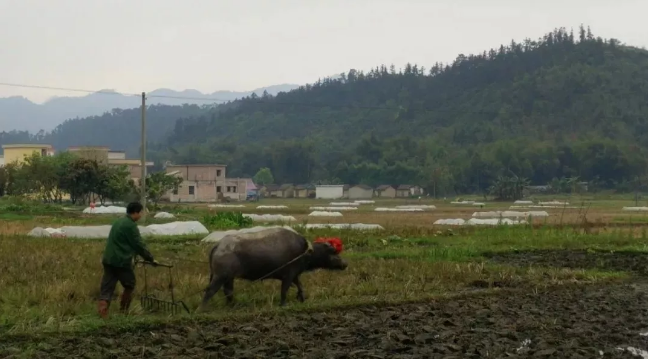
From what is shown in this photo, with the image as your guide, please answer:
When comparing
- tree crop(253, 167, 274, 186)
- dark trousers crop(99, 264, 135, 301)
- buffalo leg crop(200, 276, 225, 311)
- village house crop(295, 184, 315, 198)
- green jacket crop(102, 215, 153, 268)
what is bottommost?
village house crop(295, 184, 315, 198)

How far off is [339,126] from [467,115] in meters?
29.3

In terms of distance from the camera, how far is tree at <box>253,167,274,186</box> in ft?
402

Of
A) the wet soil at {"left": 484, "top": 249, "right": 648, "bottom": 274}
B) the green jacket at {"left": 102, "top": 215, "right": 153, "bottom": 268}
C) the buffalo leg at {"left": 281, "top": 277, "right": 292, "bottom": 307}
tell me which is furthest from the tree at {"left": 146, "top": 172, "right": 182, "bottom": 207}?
the green jacket at {"left": 102, "top": 215, "right": 153, "bottom": 268}

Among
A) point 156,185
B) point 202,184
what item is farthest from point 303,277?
point 202,184

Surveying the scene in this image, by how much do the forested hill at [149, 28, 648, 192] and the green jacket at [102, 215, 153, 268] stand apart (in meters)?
91.3

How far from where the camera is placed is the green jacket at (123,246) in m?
11.0

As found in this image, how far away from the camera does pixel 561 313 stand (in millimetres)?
12406

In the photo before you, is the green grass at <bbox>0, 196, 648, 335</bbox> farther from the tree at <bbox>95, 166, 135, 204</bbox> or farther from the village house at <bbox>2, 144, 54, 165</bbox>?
the village house at <bbox>2, 144, 54, 165</bbox>

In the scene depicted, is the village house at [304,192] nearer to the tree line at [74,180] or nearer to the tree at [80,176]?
the tree line at [74,180]

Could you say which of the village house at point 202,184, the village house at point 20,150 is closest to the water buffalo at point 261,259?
the village house at point 202,184

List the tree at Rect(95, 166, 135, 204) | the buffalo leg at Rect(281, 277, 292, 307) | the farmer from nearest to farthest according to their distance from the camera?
the farmer, the buffalo leg at Rect(281, 277, 292, 307), the tree at Rect(95, 166, 135, 204)

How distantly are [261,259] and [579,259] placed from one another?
11746mm

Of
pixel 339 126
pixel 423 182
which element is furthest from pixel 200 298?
pixel 339 126

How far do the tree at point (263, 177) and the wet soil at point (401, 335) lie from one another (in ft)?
360
